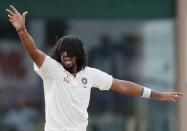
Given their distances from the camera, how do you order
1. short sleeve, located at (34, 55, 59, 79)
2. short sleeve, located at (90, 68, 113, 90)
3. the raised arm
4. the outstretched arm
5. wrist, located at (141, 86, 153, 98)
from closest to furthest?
the raised arm, short sleeve, located at (34, 55, 59, 79), short sleeve, located at (90, 68, 113, 90), the outstretched arm, wrist, located at (141, 86, 153, 98)

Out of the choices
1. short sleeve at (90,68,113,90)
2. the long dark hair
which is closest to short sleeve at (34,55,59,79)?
the long dark hair

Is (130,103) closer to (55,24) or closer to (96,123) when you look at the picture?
(96,123)

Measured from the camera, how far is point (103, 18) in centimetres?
1298

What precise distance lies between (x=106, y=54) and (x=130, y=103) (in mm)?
987

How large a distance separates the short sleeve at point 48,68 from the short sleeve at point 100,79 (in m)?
0.45

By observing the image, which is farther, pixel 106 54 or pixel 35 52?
pixel 106 54

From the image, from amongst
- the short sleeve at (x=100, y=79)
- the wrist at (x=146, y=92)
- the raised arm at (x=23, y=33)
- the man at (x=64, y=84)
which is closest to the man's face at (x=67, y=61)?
the man at (x=64, y=84)

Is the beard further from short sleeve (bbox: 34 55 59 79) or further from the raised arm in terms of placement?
the raised arm

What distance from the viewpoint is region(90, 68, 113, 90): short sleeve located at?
7.19m

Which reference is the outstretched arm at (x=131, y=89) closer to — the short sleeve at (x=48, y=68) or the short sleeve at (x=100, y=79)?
the short sleeve at (x=100, y=79)

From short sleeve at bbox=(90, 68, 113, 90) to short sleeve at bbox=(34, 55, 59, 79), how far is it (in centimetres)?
45

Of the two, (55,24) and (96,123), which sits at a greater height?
(55,24)

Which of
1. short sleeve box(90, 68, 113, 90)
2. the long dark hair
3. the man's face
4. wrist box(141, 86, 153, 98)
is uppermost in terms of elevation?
the long dark hair

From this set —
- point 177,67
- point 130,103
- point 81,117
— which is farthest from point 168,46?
point 81,117
